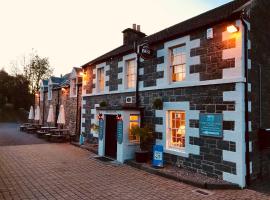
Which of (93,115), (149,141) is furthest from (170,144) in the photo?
(93,115)

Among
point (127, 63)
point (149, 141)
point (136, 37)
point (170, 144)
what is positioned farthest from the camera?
point (136, 37)

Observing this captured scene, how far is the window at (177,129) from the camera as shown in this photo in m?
9.76

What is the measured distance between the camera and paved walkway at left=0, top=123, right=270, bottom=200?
664cm

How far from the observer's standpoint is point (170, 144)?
10.2 meters

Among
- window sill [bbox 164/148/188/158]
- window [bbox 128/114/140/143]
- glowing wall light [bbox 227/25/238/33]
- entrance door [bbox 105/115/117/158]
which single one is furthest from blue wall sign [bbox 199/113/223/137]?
entrance door [bbox 105/115/117/158]

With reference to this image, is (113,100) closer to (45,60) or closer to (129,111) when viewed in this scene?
(129,111)

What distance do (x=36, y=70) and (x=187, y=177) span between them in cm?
4704

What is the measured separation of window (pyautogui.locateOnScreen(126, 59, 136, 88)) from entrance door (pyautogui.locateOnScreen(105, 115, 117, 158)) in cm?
198

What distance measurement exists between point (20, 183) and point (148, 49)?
7223mm

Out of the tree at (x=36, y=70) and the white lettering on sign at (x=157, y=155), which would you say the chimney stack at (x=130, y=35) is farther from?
the tree at (x=36, y=70)

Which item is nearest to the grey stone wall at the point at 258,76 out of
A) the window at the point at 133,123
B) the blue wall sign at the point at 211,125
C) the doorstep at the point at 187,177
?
the blue wall sign at the point at 211,125

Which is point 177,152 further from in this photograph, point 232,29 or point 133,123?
point 232,29

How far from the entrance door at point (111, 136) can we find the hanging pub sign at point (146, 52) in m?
3.49

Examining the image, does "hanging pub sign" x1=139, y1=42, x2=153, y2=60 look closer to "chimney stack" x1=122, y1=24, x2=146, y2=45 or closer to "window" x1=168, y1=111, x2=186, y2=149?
"window" x1=168, y1=111, x2=186, y2=149
